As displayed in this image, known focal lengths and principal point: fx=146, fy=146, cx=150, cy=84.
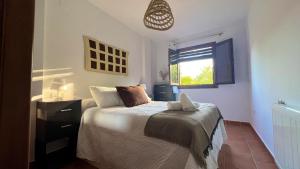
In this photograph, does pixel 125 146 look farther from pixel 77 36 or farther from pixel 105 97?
pixel 77 36

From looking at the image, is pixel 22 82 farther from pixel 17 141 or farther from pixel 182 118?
pixel 182 118

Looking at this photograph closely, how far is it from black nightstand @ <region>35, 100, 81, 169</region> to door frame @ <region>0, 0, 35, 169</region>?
1.67 metres

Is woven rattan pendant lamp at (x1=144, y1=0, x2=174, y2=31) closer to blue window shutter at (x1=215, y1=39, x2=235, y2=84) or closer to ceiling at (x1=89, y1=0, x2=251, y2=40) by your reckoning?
ceiling at (x1=89, y1=0, x2=251, y2=40)

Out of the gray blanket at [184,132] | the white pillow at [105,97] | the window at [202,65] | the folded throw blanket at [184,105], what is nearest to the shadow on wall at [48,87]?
the white pillow at [105,97]

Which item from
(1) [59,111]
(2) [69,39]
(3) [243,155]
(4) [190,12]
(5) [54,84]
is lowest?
(3) [243,155]

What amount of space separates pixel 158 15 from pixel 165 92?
8.12ft

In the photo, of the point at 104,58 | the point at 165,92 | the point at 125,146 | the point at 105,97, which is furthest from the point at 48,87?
the point at 165,92

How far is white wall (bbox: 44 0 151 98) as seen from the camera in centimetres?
216

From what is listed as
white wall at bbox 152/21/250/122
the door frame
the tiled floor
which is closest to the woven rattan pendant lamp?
the door frame

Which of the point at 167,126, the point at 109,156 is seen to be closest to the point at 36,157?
the point at 109,156

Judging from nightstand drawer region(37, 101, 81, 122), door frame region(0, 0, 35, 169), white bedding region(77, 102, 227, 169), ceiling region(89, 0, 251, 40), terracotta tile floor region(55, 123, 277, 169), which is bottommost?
terracotta tile floor region(55, 123, 277, 169)

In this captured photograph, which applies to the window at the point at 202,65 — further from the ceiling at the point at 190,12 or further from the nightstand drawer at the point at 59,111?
the nightstand drawer at the point at 59,111

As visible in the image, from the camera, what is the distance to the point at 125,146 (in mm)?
1545

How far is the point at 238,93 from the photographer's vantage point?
3.64 meters
